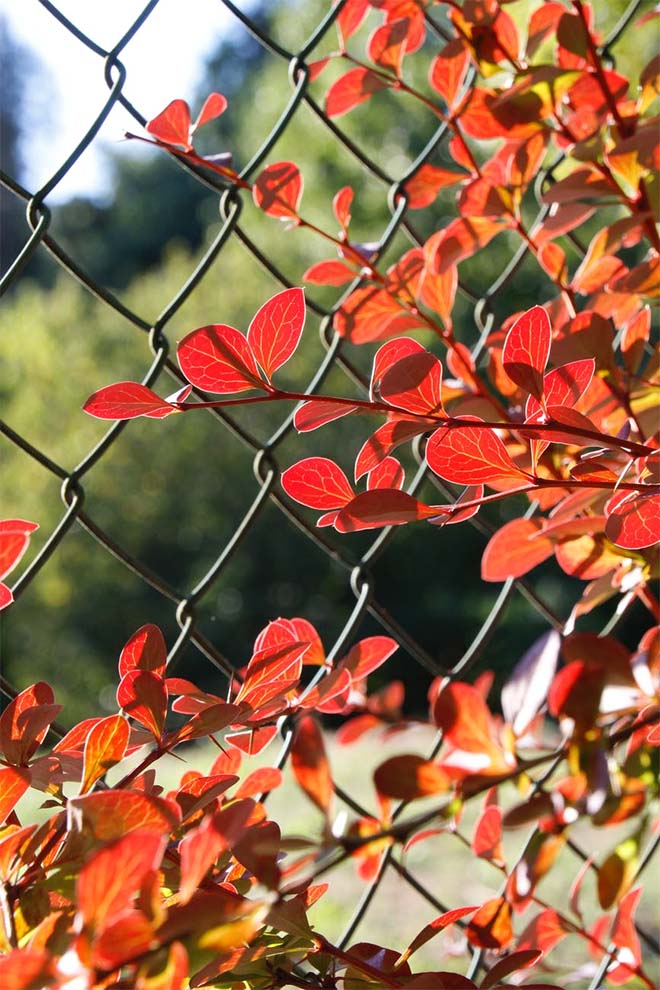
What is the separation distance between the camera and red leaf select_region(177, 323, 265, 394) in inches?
14.9

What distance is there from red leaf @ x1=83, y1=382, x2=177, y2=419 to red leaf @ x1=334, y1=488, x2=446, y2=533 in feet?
0.26

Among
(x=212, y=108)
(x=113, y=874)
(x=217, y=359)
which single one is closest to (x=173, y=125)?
(x=212, y=108)

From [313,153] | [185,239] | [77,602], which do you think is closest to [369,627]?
[77,602]

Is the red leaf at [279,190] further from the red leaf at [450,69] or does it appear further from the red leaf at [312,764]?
the red leaf at [312,764]

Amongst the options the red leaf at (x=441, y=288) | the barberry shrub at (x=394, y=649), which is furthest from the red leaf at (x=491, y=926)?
the red leaf at (x=441, y=288)

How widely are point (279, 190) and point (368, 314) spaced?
98 millimetres

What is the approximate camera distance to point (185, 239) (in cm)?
1129

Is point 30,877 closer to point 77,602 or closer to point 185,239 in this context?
point 77,602

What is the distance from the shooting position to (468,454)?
39 cm

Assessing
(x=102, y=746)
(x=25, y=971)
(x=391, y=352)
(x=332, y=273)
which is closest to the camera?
(x=25, y=971)

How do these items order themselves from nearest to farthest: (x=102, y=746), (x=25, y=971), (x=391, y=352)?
(x=25, y=971) → (x=102, y=746) → (x=391, y=352)

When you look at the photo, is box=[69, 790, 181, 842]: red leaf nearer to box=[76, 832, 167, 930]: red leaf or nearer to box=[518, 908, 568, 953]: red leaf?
box=[76, 832, 167, 930]: red leaf

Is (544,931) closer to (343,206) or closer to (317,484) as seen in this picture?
(317,484)

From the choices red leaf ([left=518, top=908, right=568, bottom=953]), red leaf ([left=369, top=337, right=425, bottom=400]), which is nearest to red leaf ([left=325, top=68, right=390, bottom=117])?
red leaf ([left=369, top=337, right=425, bottom=400])
